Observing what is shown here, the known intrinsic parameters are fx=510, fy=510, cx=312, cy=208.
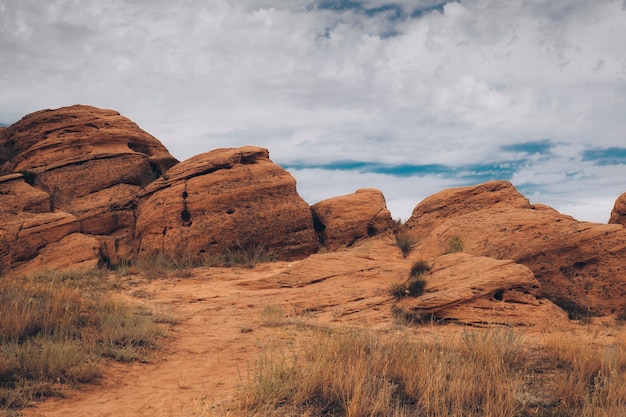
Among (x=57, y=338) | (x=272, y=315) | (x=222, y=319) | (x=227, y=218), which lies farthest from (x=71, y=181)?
(x=57, y=338)

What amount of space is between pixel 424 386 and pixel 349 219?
14.7m

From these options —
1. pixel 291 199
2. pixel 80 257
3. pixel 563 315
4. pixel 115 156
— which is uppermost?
pixel 115 156

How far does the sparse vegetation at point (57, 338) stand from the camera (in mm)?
5844

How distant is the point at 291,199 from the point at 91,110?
948cm

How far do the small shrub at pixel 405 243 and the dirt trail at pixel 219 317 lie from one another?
0.35 metres

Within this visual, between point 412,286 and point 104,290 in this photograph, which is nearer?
point 412,286

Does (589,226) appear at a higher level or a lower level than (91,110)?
lower

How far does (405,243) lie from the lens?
57.8ft

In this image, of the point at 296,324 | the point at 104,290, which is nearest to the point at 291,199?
the point at 104,290

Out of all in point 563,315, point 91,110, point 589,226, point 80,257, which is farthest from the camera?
point 91,110

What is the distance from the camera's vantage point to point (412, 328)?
972 cm

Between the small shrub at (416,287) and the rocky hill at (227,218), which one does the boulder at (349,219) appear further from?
the small shrub at (416,287)

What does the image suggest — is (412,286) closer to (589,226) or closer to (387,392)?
(589,226)

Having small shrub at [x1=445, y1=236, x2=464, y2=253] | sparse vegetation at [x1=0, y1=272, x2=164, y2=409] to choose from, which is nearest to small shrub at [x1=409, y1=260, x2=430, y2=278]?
small shrub at [x1=445, y1=236, x2=464, y2=253]
